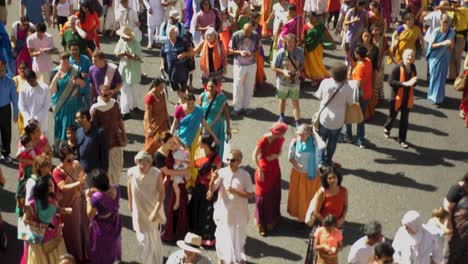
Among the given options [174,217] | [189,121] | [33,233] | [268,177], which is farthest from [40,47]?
[33,233]

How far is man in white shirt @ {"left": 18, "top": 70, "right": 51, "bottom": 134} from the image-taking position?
12477 millimetres

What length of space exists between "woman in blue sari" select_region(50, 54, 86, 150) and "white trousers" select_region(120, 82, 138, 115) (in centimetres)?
165

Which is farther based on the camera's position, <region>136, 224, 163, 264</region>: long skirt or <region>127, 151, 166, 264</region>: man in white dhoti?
<region>136, 224, 163, 264</region>: long skirt

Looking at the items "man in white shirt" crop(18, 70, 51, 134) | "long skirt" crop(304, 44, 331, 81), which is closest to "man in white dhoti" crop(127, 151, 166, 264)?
"man in white shirt" crop(18, 70, 51, 134)

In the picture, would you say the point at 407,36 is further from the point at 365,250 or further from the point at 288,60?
the point at 365,250

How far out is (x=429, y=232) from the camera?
967 cm

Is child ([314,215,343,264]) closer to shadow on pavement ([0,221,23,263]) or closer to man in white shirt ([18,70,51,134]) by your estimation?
shadow on pavement ([0,221,23,263])

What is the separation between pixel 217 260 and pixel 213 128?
238 cm

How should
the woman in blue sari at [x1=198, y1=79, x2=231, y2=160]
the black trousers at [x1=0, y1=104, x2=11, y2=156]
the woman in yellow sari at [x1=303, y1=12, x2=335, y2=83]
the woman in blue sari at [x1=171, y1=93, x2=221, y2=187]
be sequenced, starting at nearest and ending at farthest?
the woman in blue sari at [x1=171, y1=93, x2=221, y2=187] → the woman in blue sari at [x1=198, y1=79, x2=231, y2=160] → the black trousers at [x1=0, y1=104, x2=11, y2=156] → the woman in yellow sari at [x1=303, y1=12, x2=335, y2=83]

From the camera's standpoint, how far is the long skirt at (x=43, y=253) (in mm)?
9766

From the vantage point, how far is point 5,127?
13266 millimetres

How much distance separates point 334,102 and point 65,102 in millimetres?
4040

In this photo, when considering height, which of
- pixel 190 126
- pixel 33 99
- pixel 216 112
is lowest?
pixel 190 126

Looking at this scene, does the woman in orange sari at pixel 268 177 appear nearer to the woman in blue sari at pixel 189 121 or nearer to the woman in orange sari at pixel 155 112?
the woman in blue sari at pixel 189 121
